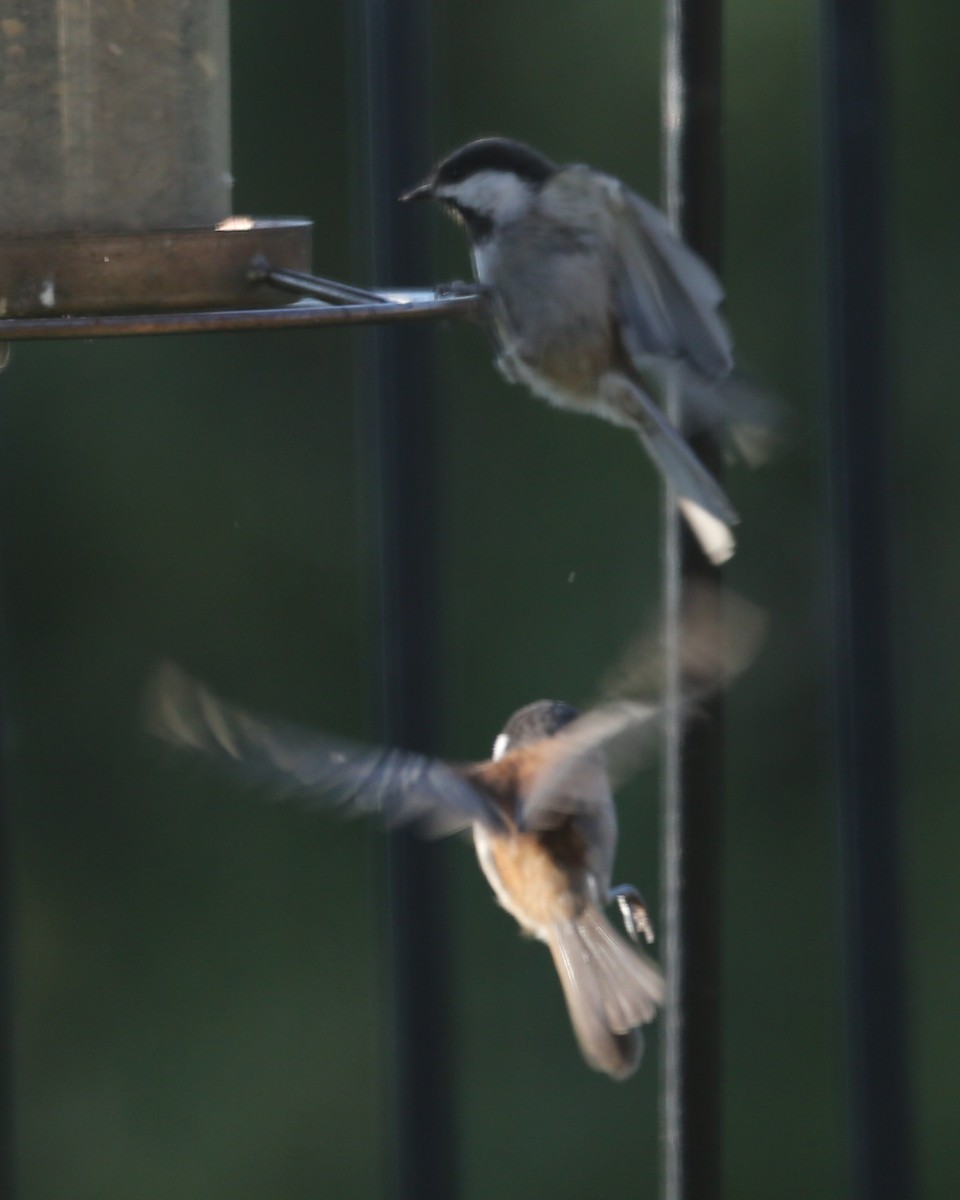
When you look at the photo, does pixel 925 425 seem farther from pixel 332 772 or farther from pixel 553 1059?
pixel 332 772

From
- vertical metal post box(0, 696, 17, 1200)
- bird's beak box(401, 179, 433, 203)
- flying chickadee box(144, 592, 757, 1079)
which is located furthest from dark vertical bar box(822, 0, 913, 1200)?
vertical metal post box(0, 696, 17, 1200)

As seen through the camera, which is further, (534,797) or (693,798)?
(534,797)

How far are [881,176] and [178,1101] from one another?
305cm

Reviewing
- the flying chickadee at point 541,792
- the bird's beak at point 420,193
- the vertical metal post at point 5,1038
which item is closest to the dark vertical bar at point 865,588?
the flying chickadee at point 541,792

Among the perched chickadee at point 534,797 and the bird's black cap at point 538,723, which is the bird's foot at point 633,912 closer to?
the perched chickadee at point 534,797

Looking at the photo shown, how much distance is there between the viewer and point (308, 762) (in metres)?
1.46

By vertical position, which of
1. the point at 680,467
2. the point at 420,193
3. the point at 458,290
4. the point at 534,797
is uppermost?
the point at 420,193

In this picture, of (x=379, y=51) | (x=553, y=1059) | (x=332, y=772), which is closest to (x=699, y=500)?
(x=332, y=772)

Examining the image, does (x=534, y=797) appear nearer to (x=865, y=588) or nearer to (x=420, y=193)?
(x=865, y=588)

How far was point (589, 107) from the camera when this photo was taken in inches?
160

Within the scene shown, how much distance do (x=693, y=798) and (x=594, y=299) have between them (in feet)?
2.28

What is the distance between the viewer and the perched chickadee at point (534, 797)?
1446 millimetres

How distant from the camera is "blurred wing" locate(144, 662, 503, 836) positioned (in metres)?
1.42

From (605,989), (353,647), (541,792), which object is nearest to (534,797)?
(541,792)
